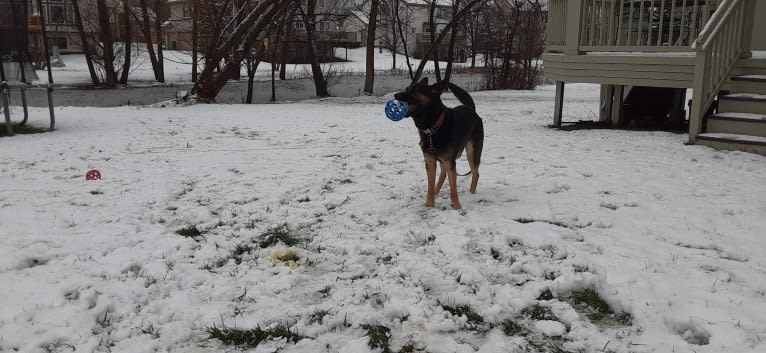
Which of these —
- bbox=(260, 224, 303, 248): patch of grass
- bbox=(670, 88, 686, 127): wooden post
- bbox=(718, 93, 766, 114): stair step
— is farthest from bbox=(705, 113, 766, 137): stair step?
bbox=(260, 224, 303, 248): patch of grass

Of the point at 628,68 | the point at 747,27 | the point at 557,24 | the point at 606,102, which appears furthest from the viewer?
the point at 606,102

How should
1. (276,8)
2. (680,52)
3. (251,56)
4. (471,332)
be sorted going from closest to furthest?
(471,332) < (680,52) < (276,8) < (251,56)

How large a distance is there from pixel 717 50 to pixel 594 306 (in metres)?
6.23

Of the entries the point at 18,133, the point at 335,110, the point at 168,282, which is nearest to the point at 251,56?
the point at 335,110

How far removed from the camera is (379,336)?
264 centimetres

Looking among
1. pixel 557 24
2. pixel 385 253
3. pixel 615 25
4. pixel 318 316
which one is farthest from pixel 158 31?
pixel 318 316

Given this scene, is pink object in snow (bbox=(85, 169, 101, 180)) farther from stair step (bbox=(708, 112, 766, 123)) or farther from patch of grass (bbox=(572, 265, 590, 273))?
stair step (bbox=(708, 112, 766, 123))

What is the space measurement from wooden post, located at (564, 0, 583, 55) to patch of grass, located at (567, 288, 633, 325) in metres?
7.47

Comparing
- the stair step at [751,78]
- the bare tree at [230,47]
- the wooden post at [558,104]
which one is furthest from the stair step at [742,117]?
the bare tree at [230,47]

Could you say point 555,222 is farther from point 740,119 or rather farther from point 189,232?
point 740,119

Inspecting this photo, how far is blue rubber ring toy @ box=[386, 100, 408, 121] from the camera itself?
4.30 meters

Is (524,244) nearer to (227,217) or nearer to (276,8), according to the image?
(227,217)

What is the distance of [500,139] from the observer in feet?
29.3

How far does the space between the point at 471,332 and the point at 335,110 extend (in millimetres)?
12175
